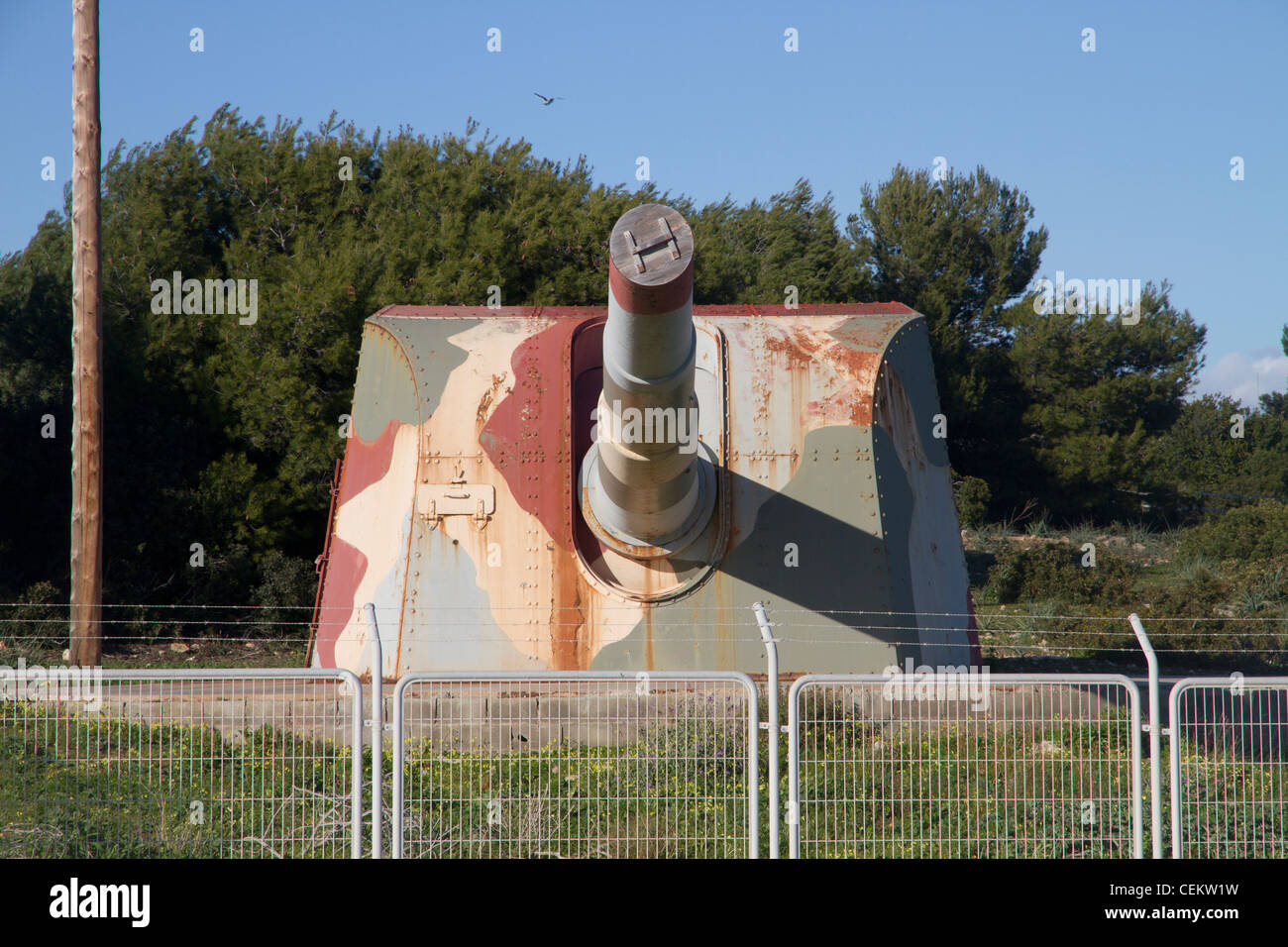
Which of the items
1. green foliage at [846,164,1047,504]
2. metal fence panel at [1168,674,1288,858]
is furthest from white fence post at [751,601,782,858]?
green foliage at [846,164,1047,504]

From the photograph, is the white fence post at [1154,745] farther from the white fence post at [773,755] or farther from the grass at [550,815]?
the white fence post at [773,755]

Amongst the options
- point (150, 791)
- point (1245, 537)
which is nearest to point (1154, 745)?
point (150, 791)

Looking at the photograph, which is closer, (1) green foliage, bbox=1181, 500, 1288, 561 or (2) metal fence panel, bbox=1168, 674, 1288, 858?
(2) metal fence panel, bbox=1168, 674, 1288, 858

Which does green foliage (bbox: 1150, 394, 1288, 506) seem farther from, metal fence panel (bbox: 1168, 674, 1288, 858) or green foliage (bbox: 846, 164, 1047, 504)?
metal fence panel (bbox: 1168, 674, 1288, 858)

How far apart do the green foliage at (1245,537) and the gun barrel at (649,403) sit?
15529 millimetres

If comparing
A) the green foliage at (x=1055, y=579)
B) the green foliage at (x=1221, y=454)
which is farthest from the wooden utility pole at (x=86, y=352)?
the green foliage at (x=1221, y=454)

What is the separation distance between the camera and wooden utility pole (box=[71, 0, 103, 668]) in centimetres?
1033

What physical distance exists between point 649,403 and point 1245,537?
17.3m

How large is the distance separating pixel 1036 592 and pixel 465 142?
11.7 metres

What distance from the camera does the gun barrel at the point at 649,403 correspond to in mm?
5023

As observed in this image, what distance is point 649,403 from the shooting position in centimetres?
580

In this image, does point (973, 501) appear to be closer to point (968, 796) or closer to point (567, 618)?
point (567, 618)

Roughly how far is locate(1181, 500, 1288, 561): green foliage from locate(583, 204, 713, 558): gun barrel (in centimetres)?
1553
